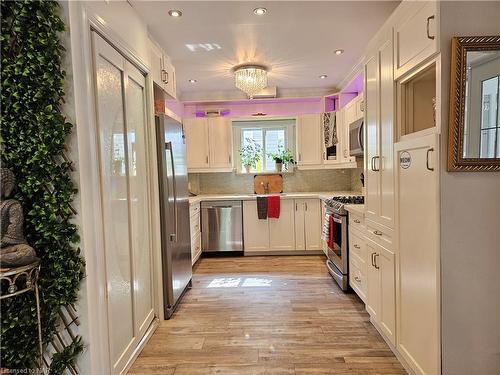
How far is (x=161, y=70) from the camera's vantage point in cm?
290

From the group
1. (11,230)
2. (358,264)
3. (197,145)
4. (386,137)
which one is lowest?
(358,264)

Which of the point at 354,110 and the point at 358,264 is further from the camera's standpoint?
the point at 354,110

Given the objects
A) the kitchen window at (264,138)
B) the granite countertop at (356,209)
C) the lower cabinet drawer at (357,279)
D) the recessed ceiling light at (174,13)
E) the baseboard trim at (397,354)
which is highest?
the recessed ceiling light at (174,13)

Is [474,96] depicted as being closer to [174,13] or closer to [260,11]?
[260,11]

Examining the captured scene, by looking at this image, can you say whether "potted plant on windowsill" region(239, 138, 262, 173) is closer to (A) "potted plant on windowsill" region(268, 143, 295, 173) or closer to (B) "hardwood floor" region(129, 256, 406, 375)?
(A) "potted plant on windowsill" region(268, 143, 295, 173)

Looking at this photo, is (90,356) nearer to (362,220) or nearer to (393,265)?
(393,265)

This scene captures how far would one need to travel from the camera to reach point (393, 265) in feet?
6.64

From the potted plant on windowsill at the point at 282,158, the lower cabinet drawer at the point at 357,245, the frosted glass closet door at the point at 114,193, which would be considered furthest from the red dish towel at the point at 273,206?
the frosted glass closet door at the point at 114,193

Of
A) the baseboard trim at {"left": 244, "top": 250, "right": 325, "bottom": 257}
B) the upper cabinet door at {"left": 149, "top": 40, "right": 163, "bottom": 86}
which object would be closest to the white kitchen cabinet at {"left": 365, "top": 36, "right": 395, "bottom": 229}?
the upper cabinet door at {"left": 149, "top": 40, "right": 163, "bottom": 86}

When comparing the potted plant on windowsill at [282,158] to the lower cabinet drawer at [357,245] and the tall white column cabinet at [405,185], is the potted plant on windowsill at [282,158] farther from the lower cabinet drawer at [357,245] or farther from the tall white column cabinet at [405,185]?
the tall white column cabinet at [405,185]

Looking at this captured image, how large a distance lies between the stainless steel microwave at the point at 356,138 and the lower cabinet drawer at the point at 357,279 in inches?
48.5

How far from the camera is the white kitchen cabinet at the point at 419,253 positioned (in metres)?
1.55

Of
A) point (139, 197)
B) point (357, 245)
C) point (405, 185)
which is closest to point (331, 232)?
point (357, 245)

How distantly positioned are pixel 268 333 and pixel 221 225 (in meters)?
2.34
